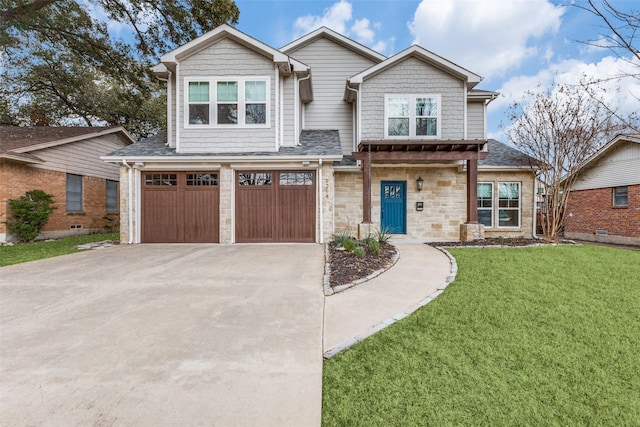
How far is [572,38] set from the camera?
2.54 m

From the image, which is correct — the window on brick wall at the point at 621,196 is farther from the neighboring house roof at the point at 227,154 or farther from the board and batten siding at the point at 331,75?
the neighboring house roof at the point at 227,154

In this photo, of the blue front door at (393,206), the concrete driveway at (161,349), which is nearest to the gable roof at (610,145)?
the blue front door at (393,206)

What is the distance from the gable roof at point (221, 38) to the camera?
8977 mm

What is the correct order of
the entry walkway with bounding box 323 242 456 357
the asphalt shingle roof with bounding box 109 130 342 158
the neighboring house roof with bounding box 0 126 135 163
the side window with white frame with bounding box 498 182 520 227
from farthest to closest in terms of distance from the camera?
the side window with white frame with bounding box 498 182 520 227 → the neighboring house roof with bounding box 0 126 135 163 → the asphalt shingle roof with bounding box 109 130 342 158 → the entry walkway with bounding box 323 242 456 357

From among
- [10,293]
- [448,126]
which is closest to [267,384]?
[10,293]

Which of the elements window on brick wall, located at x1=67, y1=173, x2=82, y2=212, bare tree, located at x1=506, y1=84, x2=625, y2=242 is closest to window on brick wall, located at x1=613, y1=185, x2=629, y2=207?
bare tree, located at x1=506, y1=84, x2=625, y2=242

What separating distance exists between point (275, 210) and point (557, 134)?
9.65 m

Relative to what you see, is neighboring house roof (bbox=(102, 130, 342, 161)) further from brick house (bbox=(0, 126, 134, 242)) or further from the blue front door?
brick house (bbox=(0, 126, 134, 242))

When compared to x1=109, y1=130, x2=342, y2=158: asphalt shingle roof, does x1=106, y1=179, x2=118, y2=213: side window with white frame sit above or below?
below

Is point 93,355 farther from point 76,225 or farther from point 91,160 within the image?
point 91,160

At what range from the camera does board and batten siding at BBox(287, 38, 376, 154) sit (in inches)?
455

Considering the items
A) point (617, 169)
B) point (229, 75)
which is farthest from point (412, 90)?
point (617, 169)

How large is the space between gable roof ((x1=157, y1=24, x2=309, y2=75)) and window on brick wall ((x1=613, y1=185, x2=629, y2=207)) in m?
14.3

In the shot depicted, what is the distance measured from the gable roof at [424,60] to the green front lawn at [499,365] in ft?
25.5
